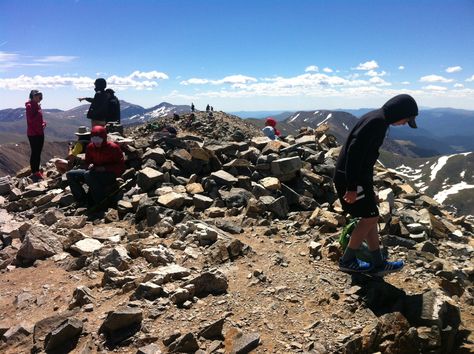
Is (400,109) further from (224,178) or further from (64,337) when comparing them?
(224,178)

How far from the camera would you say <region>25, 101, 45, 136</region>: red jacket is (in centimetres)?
1540

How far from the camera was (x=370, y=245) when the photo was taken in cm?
696

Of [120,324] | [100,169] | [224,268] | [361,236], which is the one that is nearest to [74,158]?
[100,169]

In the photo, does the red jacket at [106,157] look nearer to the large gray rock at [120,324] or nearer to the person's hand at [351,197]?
the large gray rock at [120,324]

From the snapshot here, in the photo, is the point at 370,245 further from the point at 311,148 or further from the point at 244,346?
the point at 311,148

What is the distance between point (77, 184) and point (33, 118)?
17.4ft

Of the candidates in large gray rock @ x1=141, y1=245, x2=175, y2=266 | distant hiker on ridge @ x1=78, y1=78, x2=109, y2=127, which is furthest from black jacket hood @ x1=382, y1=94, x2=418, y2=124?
distant hiker on ridge @ x1=78, y1=78, x2=109, y2=127

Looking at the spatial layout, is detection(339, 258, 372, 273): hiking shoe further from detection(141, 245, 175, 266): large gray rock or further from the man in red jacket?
the man in red jacket

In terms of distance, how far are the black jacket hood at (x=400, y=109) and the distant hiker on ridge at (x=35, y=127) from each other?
13.9m

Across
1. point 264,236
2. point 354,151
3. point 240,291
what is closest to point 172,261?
point 240,291

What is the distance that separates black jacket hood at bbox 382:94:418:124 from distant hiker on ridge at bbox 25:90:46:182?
13893 mm

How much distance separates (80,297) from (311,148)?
10332 mm

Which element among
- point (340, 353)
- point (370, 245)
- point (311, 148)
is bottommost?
point (340, 353)

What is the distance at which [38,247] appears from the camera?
8.80 metres
